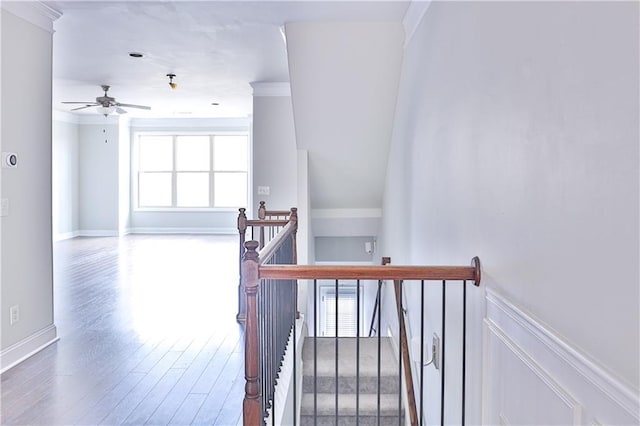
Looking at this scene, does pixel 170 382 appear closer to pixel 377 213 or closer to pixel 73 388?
pixel 73 388

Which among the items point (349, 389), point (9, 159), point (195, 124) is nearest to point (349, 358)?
point (349, 389)

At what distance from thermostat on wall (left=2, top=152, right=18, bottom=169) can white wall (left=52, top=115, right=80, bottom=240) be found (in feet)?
24.5

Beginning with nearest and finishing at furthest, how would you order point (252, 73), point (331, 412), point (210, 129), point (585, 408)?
point (585, 408), point (331, 412), point (252, 73), point (210, 129)

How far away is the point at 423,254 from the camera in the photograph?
11.1ft

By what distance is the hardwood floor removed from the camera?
2809 mm

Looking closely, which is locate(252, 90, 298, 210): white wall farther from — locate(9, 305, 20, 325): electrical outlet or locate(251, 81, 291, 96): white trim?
locate(9, 305, 20, 325): electrical outlet

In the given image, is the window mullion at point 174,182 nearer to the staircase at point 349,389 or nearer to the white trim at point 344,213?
the white trim at point 344,213

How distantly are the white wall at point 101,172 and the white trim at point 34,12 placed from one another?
7683 millimetres

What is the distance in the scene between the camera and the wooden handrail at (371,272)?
82.0 inches

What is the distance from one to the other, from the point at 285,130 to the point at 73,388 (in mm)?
4808

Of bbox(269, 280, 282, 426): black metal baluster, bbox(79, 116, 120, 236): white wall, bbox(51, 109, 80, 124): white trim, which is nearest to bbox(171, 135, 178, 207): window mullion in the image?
bbox(79, 116, 120, 236): white wall

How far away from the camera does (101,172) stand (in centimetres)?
1114

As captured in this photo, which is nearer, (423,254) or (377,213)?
(423,254)

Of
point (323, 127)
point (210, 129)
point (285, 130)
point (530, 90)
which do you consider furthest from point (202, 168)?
point (530, 90)
